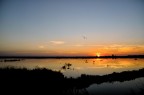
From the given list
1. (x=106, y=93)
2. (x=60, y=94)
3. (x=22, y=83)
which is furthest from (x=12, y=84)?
(x=106, y=93)

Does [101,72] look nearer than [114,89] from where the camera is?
No

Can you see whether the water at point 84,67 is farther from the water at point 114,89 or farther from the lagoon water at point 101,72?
the water at point 114,89

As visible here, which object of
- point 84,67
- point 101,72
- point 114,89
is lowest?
point 114,89

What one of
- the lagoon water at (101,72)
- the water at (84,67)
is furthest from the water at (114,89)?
the water at (84,67)

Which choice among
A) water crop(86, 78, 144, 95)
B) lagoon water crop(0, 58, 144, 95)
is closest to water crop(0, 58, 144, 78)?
lagoon water crop(0, 58, 144, 95)

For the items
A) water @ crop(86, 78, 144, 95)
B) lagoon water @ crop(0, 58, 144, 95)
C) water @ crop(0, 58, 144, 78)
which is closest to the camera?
water @ crop(86, 78, 144, 95)

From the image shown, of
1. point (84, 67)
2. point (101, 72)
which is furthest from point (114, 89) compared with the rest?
point (84, 67)

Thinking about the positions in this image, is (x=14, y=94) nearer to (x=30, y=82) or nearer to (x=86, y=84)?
(x=30, y=82)

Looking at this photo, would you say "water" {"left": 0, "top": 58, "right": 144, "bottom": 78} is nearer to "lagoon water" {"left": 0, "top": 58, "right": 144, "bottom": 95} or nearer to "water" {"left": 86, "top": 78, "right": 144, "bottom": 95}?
"lagoon water" {"left": 0, "top": 58, "right": 144, "bottom": 95}

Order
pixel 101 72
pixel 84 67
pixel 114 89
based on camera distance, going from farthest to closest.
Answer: pixel 84 67 → pixel 101 72 → pixel 114 89

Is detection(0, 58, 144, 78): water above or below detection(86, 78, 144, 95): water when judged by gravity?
above

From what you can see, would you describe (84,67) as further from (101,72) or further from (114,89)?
(114,89)

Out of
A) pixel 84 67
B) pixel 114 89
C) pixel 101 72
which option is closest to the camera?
pixel 114 89

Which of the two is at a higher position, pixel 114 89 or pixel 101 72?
pixel 101 72
